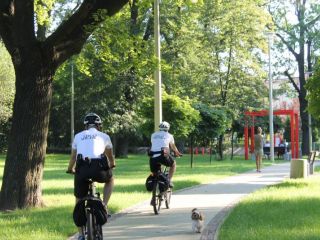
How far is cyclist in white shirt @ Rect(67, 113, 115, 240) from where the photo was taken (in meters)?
7.55

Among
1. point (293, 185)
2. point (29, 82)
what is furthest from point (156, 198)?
point (293, 185)

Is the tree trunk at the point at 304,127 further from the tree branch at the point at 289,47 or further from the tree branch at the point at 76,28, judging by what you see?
the tree branch at the point at 76,28

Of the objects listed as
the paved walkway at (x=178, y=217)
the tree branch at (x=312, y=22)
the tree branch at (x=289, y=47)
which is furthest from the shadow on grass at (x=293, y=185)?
the tree branch at (x=289, y=47)

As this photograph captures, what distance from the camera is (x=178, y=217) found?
1130 centimetres

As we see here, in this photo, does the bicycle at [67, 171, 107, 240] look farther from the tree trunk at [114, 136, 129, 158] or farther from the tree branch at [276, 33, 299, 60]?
the tree branch at [276, 33, 299, 60]

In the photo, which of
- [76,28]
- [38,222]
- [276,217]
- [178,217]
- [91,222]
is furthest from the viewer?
[76,28]

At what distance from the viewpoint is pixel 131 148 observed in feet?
210

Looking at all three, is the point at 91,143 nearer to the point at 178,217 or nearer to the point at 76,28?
the point at 178,217

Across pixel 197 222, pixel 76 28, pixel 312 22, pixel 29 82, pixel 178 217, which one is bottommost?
pixel 178 217

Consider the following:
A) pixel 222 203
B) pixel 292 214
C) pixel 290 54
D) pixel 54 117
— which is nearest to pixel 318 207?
pixel 292 214

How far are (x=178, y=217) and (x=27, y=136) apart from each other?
3.42 m

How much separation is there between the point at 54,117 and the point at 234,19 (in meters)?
22.4

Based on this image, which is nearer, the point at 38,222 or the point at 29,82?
the point at 38,222

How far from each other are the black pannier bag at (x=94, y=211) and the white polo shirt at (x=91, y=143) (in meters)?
0.57
